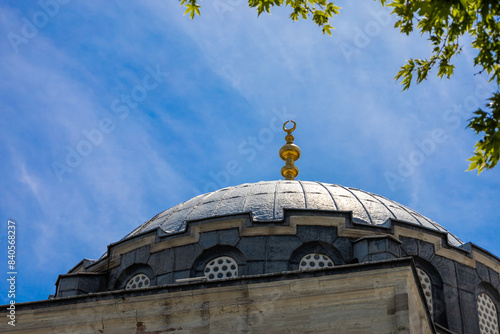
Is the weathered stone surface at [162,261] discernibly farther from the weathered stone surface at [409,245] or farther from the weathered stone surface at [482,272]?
the weathered stone surface at [482,272]

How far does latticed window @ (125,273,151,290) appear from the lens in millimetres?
17109

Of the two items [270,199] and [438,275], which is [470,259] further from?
[270,199]

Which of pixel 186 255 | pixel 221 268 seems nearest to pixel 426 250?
pixel 221 268

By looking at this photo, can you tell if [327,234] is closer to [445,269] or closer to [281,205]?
[281,205]

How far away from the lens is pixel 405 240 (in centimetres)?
1709

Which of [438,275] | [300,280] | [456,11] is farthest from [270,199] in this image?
[456,11]

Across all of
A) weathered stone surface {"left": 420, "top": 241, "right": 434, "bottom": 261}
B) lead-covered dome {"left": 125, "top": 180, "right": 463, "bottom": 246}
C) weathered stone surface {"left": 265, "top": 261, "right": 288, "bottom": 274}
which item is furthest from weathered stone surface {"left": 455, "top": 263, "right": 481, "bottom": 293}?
weathered stone surface {"left": 265, "top": 261, "right": 288, "bottom": 274}

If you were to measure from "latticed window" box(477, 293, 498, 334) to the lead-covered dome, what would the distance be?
151cm

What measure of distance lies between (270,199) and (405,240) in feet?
10.7

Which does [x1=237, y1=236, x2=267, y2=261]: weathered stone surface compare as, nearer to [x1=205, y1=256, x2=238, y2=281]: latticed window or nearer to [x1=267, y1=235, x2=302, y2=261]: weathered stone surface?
[x1=267, y1=235, x2=302, y2=261]: weathered stone surface

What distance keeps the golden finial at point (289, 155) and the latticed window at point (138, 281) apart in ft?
21.5

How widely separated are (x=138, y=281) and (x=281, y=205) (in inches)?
141

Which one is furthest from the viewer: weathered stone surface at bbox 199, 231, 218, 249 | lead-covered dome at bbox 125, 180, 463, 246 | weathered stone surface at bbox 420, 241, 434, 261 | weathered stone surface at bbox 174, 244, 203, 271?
lead-covered dome at bbox 125, 180, 463, 246

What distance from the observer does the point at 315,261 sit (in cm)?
1647
